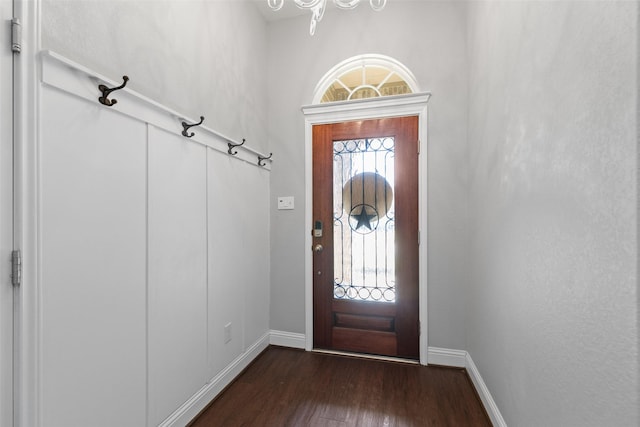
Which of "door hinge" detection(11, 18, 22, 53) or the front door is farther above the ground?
"door hinge" detection(11, 18, 22, 53)

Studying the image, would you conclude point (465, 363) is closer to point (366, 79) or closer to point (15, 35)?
point (366, 79)

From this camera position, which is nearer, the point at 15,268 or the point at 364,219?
the point at 15,268

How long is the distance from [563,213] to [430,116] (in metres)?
1.67

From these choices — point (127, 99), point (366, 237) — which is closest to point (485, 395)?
point (366, 237)

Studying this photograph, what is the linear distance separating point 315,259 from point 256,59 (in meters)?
1.90

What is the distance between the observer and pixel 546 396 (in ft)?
3.50

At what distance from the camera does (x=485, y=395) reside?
5.91ft

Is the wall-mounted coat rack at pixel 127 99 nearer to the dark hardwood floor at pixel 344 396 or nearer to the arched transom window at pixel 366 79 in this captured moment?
the arched transom window at pixel 366 79

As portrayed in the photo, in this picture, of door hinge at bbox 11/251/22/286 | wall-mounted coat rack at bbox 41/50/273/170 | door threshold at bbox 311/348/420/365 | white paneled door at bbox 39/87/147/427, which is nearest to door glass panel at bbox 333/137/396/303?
door threshold at bbox 311/348/420/365

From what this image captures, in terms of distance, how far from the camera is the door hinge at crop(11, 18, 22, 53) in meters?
0.96

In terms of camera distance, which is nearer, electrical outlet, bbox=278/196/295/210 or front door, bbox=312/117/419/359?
front door, bbox=312/117/419/359

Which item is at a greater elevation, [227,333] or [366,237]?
[366,237]

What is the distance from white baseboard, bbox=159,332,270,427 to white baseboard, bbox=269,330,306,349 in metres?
0.19

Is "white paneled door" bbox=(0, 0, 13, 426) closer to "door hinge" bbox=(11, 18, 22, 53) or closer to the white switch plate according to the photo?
"door hinge" bbox=(11, 18, 22, 53)
